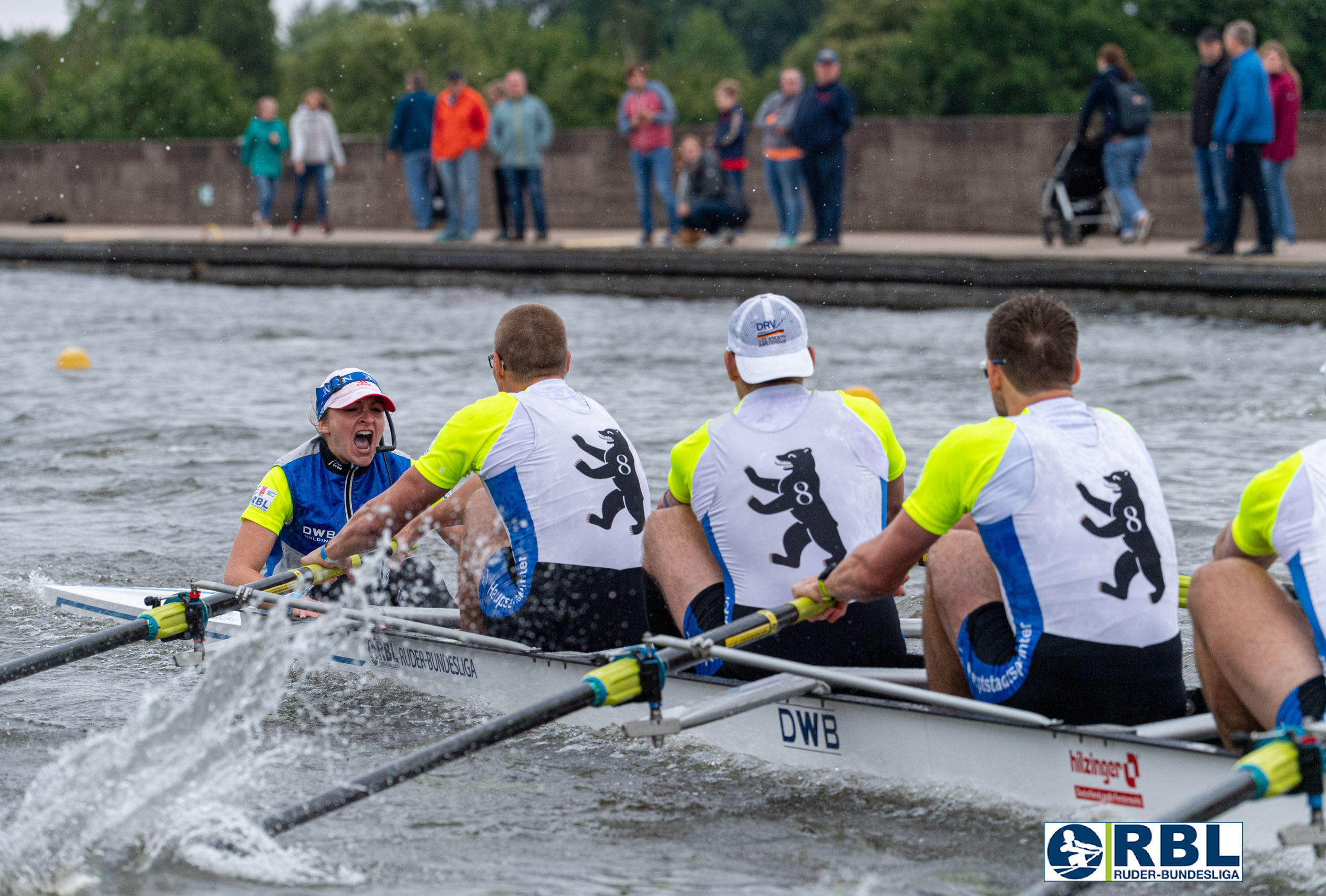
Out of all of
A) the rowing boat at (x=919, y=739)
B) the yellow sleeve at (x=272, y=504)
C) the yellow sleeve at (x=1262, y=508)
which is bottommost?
the rowing boat at (x=919, y=739)

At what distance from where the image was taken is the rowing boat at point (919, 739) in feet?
14.5

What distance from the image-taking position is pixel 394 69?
70438mm

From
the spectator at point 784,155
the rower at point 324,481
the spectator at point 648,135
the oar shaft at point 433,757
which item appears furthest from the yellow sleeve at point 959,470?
the spectator at point 648,135

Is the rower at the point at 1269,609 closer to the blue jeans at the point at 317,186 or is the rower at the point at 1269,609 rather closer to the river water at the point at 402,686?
the river water at the point at 402,686

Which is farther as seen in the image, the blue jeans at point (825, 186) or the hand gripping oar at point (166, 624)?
the blue jeans at point (825, 186)

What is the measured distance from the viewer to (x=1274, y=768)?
155 inches

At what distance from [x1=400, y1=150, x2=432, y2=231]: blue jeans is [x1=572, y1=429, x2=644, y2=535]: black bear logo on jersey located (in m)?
16.9

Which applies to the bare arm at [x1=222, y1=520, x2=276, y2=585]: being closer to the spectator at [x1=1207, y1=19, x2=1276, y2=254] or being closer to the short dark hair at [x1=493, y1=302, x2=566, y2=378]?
the short dark hair at [x1=493, y1=302, x2=566, y2=378]

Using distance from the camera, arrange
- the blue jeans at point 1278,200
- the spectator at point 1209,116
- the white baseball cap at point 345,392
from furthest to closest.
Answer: the blue jeans at point 1278,200, the spectator at point 1209,116, the white baseball cap at point 345,392

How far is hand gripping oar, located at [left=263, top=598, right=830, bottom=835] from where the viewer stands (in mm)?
4461

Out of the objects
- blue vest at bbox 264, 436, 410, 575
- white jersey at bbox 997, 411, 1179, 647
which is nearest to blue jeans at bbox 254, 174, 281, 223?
blue vest at bbox 264, 436, 410, 575

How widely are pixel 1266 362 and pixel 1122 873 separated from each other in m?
10.3

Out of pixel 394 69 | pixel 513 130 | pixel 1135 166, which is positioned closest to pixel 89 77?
pixel 394 69

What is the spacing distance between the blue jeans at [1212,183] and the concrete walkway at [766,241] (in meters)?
0.33
